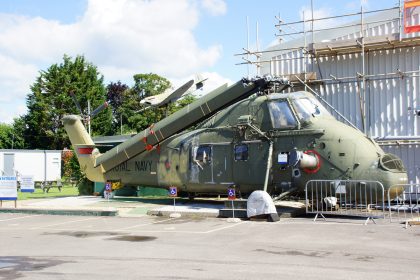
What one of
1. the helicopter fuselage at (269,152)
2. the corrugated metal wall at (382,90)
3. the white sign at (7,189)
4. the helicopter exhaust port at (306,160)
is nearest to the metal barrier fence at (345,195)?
the helicopter fuselage at (269,152)

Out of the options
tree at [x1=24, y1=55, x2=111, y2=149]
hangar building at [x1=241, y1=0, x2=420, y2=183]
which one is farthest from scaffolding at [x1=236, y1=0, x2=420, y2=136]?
tree at [x1=24, y1=55, x2=111, y2=149]

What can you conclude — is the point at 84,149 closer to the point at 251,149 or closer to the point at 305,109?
the point at 251,149

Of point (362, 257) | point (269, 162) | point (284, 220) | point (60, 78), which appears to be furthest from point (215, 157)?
point (60, 78)

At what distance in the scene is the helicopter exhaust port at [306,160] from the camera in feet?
45.6

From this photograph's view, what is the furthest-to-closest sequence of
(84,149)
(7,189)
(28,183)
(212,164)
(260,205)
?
(28,183) → (84,149) → (7,189) → (212,164) → (260,205)

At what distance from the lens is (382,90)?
1880 centimetres

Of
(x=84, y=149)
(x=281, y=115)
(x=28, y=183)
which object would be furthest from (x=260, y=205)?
(x=28, y=183)

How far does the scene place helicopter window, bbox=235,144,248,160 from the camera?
→ 1584 centimetres

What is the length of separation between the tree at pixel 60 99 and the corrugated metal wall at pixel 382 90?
124 ft

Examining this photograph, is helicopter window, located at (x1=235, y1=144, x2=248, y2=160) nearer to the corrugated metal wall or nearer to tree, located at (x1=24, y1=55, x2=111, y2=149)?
the corrugated metal wall

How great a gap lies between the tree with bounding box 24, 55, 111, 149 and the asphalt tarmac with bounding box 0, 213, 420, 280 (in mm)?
41067

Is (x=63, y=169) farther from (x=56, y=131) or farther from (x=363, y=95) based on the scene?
(x=363, y=95)

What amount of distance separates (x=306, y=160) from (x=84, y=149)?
34.1ft

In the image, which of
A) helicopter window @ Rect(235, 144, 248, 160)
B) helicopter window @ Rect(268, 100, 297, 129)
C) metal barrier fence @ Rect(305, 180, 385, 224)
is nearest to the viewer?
metal barrier fence @ Rect(305, 180, 385, 224)
